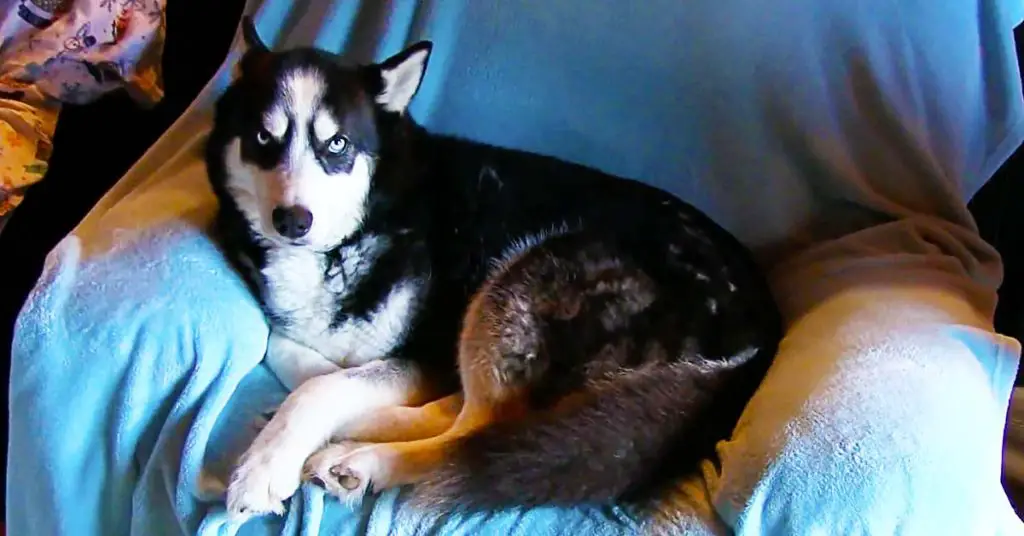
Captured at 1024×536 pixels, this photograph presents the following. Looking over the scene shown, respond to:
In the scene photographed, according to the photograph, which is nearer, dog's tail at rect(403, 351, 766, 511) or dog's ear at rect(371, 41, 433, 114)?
dog's tail at rect(403, 351, 766, 511)

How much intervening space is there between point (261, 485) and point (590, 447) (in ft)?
1.28

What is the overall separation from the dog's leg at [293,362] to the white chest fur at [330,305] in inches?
0.6

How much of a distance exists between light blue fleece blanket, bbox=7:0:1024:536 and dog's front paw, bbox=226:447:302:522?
0.09 feet

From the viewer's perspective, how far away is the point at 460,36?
5.63ft

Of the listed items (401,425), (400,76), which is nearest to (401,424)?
(401,425)

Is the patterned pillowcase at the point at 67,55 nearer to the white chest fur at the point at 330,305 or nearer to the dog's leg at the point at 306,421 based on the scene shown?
the white chest fur at the point at 330,305

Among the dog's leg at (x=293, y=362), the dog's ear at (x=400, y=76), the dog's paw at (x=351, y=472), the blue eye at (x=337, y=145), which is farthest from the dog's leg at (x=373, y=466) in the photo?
the dog's ear at (x=400, y=76)

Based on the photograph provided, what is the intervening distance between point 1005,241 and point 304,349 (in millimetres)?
1230

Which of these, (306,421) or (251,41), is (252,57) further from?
(306,421)

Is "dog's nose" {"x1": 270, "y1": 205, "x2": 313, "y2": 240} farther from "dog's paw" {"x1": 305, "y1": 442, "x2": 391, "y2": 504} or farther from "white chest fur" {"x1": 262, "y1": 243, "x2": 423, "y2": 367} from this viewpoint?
"dog's paw" {"x1": 305, "y1": 442, "x2": 391, "y2": 504}

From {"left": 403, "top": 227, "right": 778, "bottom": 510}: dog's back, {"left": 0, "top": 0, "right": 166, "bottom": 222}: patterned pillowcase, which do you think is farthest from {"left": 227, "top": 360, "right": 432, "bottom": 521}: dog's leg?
{"left": 0, "top": 0, "right": 166, "bottom": 222}: patterned pillowcase

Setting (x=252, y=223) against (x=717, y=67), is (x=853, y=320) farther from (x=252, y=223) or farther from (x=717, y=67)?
(x=252, y=223)

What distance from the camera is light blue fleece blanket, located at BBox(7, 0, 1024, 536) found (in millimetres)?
1267

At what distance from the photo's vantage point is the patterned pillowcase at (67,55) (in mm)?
1913
